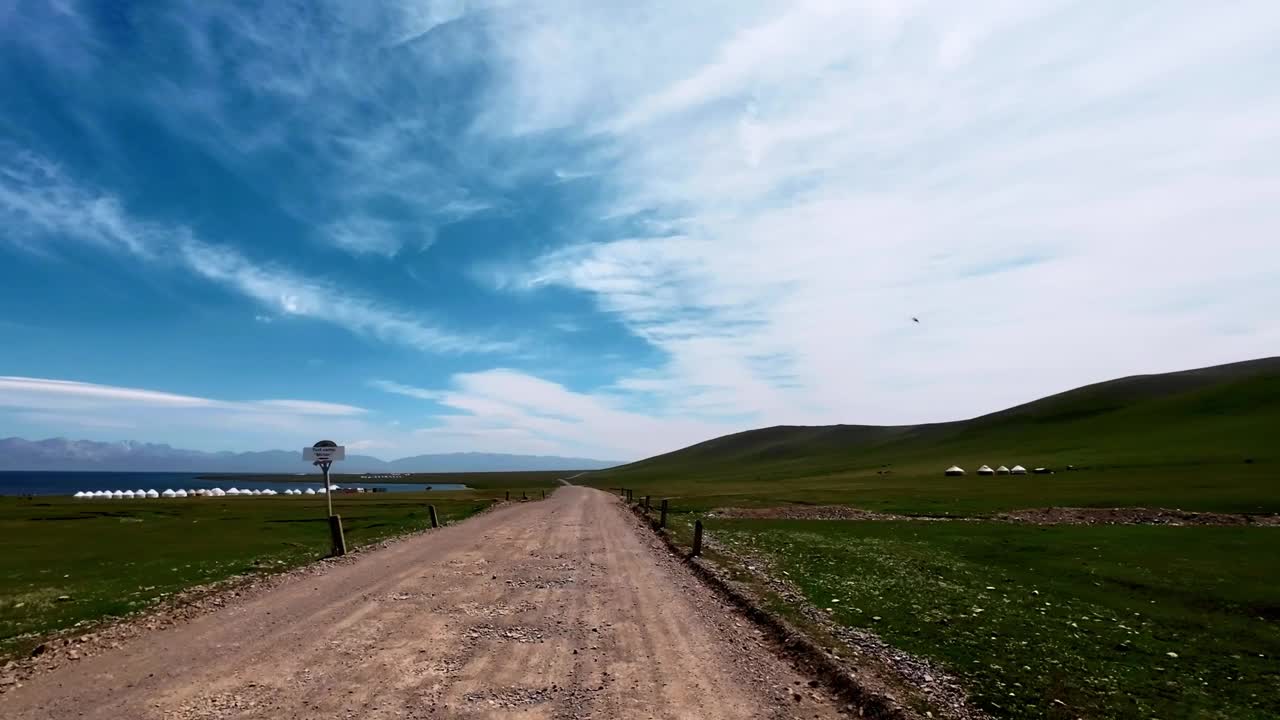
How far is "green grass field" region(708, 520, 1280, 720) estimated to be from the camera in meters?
11.9

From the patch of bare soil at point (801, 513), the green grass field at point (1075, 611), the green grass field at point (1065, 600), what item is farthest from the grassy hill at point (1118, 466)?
the green grass field at point (1075, 611)

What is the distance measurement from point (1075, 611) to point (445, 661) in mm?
18365

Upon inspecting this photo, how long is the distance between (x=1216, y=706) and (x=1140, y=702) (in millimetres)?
1424

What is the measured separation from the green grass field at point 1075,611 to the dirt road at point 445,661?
14.3 feet

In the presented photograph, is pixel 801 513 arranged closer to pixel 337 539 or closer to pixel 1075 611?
pixel 1075 611

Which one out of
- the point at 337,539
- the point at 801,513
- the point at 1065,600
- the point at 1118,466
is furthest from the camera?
the point at 1118,466

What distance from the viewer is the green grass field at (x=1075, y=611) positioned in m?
11.9

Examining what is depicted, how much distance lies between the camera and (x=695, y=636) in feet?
49.4

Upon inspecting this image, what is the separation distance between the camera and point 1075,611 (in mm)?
18578

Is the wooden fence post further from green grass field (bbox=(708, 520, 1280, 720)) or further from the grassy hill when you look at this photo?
the grassy hill

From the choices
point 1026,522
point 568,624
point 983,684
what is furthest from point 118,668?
point 1026,522

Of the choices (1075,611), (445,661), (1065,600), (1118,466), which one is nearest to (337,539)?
(445,661)

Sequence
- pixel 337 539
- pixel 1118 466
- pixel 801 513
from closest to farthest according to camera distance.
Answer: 1. pixel 337 539
2. pixel 801 513
3. pixel 1118 466

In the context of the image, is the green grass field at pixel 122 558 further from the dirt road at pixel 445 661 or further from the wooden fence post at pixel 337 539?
the dirt road at pixel 445 661
